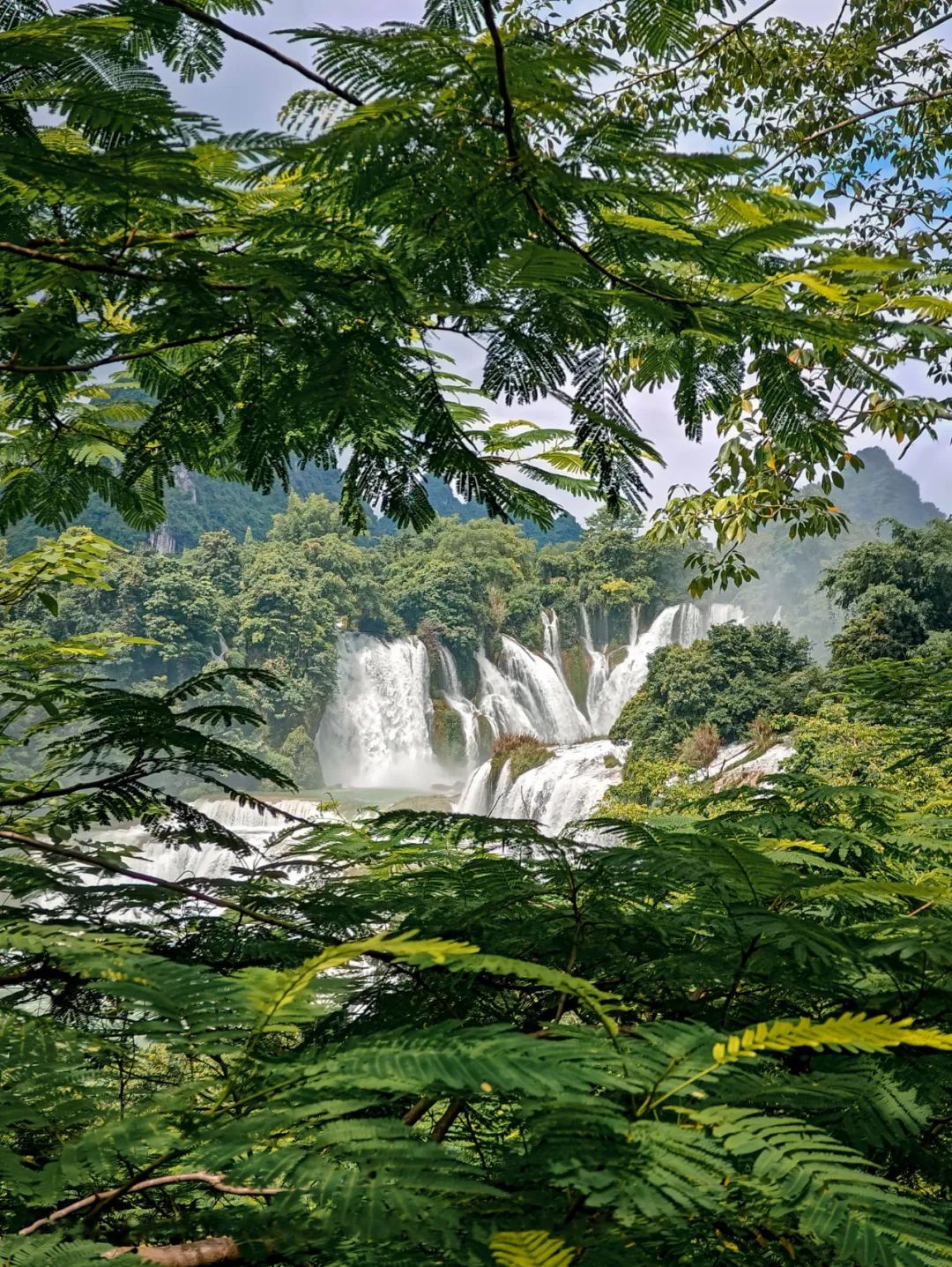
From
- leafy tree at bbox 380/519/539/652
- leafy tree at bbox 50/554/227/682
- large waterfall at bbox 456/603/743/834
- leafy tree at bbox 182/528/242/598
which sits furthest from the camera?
leafy tree at bbox 182/528/242/598

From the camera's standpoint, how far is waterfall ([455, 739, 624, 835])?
515 inches

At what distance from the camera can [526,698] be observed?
72.6 feet

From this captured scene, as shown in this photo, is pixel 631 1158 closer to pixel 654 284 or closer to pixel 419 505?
pixel 654 284

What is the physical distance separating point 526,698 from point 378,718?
396cm

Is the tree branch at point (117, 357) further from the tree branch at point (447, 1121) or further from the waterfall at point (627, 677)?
the waterfall at point (627, 677)

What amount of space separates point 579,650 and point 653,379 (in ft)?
72.4

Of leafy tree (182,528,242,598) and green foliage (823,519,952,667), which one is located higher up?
leafy tree (182,528,242,598)

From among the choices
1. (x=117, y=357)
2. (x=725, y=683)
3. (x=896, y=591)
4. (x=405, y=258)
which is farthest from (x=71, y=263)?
(x=725, y=683)

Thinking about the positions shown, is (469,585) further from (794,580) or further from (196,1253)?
(196,1253)

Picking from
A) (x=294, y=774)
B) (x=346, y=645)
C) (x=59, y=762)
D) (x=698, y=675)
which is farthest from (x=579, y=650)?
(x=59, y=762)

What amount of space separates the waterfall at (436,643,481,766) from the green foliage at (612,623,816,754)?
785 centimetres

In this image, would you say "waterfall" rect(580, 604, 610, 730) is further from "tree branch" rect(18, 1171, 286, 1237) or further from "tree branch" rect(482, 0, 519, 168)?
"tree branch" rect(18, 1171, 286, 1237)

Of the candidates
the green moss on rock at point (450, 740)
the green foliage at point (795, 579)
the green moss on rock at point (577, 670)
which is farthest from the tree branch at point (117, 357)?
the green foliage at point (795, 579)

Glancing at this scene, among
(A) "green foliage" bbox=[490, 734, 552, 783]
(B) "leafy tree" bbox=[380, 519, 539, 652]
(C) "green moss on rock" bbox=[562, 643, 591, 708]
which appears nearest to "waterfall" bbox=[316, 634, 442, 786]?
(B) "leafy tree" bbox=[380, 519, 539, 652]
